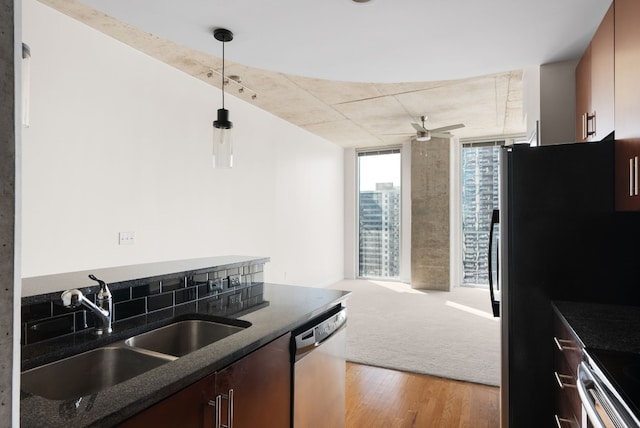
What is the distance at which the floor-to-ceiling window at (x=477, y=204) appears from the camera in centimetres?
682

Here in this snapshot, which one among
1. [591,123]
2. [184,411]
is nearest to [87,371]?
[184,411]

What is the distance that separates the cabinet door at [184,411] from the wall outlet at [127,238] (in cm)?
249

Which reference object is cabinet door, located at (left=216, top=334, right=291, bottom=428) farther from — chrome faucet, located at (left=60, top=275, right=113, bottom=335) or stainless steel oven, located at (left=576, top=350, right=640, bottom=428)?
stainless steel oven, located at (left=576, top=350, right=640, bottom=428)

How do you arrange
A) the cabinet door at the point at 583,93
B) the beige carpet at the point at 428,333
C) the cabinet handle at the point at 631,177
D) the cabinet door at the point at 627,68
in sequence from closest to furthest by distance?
the cabinet door at the point at 627,68, the cabinet handle at the point at 631,177, the cabinet door at the point at 583,93, the beige carpet at the point at 428,333

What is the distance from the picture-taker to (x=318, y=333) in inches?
69.1

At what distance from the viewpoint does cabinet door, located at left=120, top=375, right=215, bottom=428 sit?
3.06 ft

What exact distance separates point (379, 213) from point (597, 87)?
5.89m

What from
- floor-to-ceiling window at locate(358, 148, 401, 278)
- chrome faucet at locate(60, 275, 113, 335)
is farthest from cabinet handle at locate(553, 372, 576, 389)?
floor-to-ceiling window at locate(358, 148, 401, 278)

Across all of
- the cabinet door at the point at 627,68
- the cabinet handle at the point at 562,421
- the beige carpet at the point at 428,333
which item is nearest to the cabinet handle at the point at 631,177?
the cabinet door at the point at 627,68

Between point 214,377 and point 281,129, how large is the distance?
4841mm

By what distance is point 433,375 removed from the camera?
10.4 feet

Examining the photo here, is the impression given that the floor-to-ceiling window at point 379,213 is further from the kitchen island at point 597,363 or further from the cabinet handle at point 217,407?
the cabinet handle at point 217,407

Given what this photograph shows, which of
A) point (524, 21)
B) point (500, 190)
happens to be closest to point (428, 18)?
point (524, 21)

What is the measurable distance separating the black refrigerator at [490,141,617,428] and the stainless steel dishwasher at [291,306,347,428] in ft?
2.96
